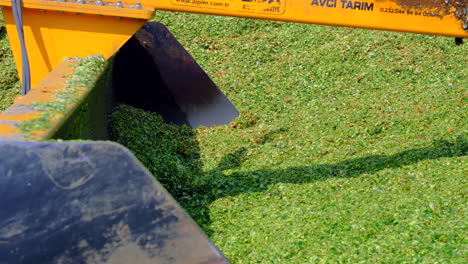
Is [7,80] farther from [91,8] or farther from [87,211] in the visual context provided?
[87,211]

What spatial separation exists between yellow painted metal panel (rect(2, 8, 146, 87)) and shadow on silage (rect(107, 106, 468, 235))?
62cm

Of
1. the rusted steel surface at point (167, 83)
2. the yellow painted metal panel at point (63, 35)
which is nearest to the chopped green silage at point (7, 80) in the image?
the rusted steel surface at point (167, 83)

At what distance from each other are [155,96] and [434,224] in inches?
90.9

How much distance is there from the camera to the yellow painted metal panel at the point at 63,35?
9.53 feet

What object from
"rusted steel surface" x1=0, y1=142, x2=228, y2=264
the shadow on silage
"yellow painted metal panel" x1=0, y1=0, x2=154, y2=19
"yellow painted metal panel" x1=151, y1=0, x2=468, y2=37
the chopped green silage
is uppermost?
"yellow painted metal panel" x1=151, y1=0, x2=468, y2=37

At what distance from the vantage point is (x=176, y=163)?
344 centimetres

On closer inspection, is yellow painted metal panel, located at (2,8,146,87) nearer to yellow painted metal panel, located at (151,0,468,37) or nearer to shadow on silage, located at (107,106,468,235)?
yellow painted metal panel, located at (151,0,468,37)

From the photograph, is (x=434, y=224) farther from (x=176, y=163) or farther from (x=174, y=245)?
(x=176, y=163)

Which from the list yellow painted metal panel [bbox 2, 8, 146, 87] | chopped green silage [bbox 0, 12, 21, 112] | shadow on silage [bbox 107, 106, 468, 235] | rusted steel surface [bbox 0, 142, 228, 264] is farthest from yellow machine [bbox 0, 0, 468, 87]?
chopped green silage [bbox 0, 12, 21, 112]

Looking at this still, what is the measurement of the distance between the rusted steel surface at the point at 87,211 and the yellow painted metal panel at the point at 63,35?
1234 mm

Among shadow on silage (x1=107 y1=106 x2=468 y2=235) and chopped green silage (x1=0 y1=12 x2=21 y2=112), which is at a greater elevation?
shadow on silage (x1=107 y1=106 x2=468 y2=235)

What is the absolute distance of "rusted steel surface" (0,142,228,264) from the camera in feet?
5.93

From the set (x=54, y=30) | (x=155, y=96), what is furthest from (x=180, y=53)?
(x=54, y=30)

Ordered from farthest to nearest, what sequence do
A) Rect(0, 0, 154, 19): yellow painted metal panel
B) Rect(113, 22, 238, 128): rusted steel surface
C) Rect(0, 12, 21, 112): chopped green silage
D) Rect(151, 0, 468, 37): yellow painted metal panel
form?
Rect(0, 12, 21, 112): chopped green silage, Rect(113, 22, 238, 128): rusted steel surface, Rect(0, 0, 154, 19): yellow painted metal panel, Rect(151, 0, 468, 37): yellow painted metal panel
